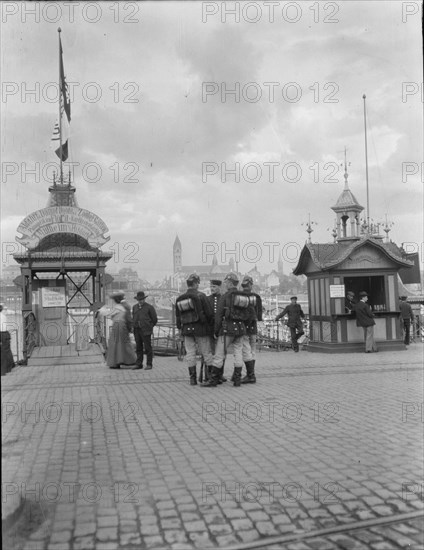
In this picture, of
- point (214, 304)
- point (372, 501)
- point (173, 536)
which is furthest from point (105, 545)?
point (214, 304)

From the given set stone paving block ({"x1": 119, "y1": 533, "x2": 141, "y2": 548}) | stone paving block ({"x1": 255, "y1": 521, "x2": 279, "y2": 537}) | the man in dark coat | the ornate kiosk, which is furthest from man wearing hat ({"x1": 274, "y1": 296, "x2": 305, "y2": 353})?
stone paving block ({"x1": 119, "y1": 533, "x2": 141, "y2": 548})

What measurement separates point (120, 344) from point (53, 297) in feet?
20.9

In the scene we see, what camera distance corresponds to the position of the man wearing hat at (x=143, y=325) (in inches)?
527

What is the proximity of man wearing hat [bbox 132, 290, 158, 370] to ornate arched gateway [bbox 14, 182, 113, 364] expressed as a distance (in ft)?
16.6

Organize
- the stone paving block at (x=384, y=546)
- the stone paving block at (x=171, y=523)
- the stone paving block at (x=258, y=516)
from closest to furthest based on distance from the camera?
the stone paving block at (x=384, y=546) < the stone paving block at (x=171, y=523) < the stone paving block at (x=258, y=516)

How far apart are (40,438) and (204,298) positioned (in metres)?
4.67

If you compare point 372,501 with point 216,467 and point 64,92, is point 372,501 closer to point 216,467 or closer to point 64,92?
point 216,467

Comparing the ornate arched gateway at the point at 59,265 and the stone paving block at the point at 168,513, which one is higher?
the ornate arched gateway at the point at 59,265

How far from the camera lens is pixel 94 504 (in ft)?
14.9

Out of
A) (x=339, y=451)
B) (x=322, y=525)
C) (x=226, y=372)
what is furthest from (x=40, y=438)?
(x=226, y=372)

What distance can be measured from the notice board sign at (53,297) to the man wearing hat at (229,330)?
9.92m

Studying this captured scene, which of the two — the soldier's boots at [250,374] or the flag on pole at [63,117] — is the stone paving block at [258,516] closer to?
the soldier's boots at [250,374]

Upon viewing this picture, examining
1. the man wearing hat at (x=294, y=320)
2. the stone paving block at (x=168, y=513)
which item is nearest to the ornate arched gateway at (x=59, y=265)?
the man wearing hat at (x=294, y=320)

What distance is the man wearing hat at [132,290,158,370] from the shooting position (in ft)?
43.9
